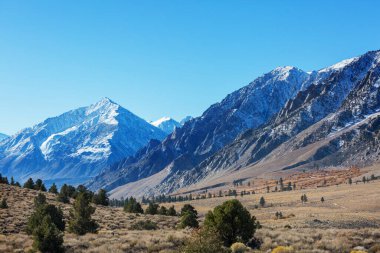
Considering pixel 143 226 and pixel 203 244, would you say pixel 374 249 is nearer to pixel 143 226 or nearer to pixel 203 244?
pixel 203 244

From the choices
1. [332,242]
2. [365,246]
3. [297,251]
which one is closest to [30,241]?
[297,251]

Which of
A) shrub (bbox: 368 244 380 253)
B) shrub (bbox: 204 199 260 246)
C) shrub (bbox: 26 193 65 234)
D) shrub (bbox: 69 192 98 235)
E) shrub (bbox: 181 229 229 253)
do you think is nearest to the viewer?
shrub (bbox: 181 229 229 253)

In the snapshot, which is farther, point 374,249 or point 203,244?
point 374,249

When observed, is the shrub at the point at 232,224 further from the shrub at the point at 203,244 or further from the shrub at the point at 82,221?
the shrub at the point at 82,221

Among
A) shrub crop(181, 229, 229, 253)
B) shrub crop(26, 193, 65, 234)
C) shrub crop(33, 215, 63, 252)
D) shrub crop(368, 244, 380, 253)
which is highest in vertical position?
shrub crop(26, 193, 65, 234)

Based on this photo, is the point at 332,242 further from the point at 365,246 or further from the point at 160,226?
the point at 160,226

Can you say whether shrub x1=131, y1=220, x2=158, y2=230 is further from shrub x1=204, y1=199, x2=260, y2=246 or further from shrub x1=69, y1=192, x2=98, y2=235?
shrub x1=204, y1=199, x2=260, y2=246

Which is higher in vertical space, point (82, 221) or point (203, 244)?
point (82, 221)

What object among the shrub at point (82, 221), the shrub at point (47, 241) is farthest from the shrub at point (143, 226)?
the shrub at point (47, 241)

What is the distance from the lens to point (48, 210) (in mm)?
45656

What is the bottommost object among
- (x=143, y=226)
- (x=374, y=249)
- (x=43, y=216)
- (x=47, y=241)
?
(x=374, y=249)

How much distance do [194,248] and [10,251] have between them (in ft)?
49.6

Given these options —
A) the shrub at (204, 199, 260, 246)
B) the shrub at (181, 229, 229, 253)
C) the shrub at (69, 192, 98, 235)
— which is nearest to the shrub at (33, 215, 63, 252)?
the shrub at (181, 229, 229, 253)

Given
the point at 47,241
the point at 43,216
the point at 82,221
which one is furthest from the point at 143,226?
the point at 47,241
